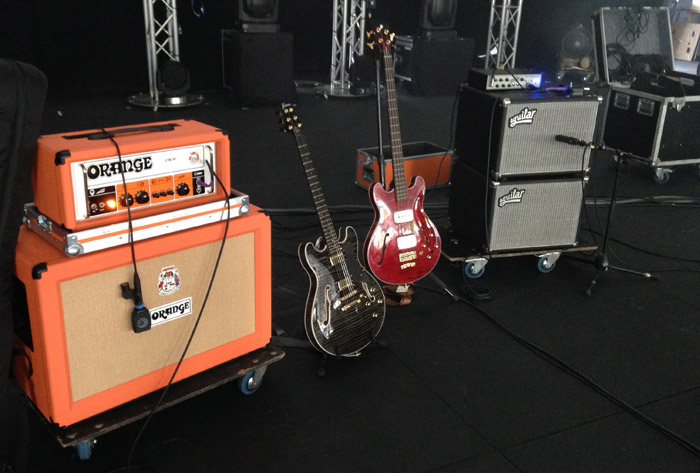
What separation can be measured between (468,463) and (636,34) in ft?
16.3

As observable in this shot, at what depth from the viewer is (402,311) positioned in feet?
8.51

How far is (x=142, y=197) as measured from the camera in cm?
165

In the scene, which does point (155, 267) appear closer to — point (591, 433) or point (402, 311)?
point (402, 311)

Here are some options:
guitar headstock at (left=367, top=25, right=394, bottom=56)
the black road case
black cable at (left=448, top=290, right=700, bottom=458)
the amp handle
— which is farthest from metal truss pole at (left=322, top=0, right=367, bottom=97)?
the amp handle

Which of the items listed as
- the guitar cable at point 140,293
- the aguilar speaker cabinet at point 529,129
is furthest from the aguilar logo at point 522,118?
the guitar cable at point 140,293

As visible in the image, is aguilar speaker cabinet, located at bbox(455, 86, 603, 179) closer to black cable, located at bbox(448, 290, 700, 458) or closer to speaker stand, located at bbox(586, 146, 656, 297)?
speaker stand, located at bbox(586, 146, 656, 297)

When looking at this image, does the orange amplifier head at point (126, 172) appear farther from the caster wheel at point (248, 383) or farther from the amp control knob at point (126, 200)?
the caster wheel at point (248, 383)

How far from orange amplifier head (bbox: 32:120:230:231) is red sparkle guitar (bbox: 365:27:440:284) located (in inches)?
30.5

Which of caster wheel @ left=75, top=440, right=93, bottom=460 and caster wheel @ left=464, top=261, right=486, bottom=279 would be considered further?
caster wheel @ left=464, top=261, right=486, bottom=279

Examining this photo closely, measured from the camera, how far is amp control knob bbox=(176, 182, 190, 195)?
5.67 feet

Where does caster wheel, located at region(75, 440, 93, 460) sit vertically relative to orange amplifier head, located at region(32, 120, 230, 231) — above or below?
below

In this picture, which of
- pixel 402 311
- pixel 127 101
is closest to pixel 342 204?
pixel 402 311

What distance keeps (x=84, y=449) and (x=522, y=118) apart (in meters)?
1.99

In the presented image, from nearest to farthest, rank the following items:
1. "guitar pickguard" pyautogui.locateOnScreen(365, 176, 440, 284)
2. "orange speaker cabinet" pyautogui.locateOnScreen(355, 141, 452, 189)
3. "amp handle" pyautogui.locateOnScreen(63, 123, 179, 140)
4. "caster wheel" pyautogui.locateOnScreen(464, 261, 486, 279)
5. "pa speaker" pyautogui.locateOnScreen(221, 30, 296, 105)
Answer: "amp handle" pyautogui.locateOnScreen(63, 123, 179, 140)
"guitar pickguard" pyautogui.locateOnScreen(365, 176, 440, 284)
"caster wheel" pyautogui.locateOnScreen(464, 261, 486, 279)
"orange speaker cabinet" pyautogui.locateOnScreen(355, 141, 452, 189)
"pa speaker" pyautogui.locateOnScreen(221, 30, 296, 105)
